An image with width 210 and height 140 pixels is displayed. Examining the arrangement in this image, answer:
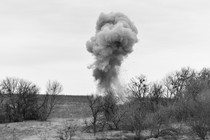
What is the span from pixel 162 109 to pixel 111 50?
568 inches

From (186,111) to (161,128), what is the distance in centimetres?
542

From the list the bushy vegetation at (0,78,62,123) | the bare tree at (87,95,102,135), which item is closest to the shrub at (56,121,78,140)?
the bare tree at (87,95,102,135)

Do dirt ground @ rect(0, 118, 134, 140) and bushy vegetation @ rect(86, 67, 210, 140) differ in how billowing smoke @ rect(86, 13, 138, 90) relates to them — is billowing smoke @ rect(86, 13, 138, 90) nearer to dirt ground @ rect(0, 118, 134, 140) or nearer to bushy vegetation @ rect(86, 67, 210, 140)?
bushy vegetation @ rect(86, 67, 210, 140)

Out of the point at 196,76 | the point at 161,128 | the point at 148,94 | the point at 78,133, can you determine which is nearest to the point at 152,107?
the point at 148,94

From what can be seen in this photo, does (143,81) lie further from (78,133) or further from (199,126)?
(199,126)

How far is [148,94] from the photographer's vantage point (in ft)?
168

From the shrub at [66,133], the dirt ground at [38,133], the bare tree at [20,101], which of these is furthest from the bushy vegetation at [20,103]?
the shrub at [66,133]

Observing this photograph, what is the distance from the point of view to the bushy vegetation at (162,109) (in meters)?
34.3

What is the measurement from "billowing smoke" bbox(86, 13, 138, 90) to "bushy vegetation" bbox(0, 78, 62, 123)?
29.0 feet

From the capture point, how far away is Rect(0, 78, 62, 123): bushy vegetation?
48281 millimetres

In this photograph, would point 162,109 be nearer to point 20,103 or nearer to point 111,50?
point 111,50

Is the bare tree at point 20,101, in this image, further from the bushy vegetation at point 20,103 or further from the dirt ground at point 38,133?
the dirt ground at point 38,133

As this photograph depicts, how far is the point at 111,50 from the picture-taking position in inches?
2032

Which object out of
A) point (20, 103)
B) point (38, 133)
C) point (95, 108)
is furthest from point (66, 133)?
point (20, 103)
